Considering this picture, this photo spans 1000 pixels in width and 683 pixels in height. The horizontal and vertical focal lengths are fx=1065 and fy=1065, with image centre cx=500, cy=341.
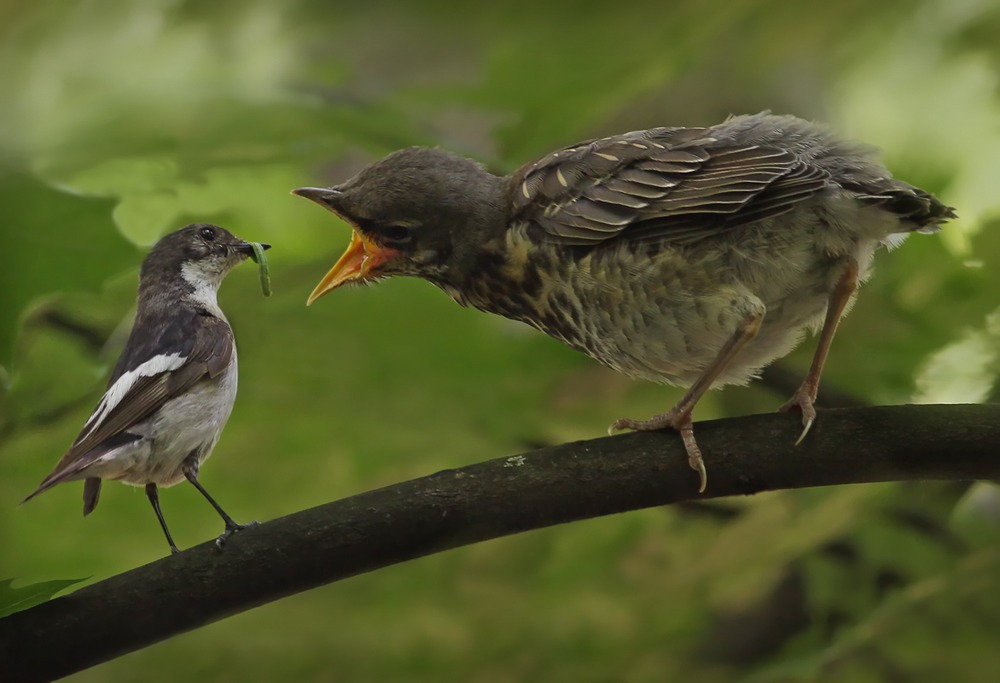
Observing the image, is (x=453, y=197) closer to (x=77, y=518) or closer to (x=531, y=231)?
(x=531, y=231)

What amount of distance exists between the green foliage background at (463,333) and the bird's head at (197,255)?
6 cm

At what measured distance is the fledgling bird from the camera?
64 cm

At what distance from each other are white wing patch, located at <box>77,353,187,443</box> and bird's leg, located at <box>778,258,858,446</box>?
36 cm

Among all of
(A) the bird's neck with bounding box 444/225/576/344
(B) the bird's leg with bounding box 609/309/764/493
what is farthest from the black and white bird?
(B) the bird's leg with bounding box 609/309/764/493

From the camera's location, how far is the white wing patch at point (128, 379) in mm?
575

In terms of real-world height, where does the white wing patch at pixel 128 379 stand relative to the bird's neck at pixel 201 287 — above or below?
below

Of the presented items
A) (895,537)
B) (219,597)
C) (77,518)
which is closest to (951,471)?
(895,537)

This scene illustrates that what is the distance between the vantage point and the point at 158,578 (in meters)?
0.54

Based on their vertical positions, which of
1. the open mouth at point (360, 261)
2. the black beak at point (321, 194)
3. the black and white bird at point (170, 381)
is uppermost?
the black beak at point (321, 194)

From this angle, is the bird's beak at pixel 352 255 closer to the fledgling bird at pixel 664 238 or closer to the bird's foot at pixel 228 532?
the fledgling bird at pixel 664 238

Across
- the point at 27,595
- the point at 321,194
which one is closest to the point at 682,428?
the point at 321,194

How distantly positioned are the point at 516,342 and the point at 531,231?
0.14 m

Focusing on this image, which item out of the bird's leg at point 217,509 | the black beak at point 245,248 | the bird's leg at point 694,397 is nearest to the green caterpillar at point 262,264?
the black beak at point 245,248

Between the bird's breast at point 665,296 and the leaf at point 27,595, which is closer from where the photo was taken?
the leaf at point 27,595
